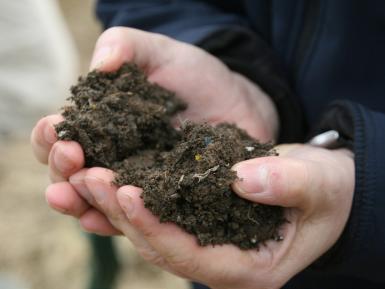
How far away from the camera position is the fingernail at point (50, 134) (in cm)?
108

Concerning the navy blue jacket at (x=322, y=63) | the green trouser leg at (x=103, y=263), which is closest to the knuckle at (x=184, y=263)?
the navy blue jacket at (x=322, y=63)

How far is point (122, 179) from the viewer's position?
40.3 inches

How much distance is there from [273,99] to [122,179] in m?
0.67

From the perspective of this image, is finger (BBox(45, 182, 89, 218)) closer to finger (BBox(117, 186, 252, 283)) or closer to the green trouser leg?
finger (BBox(117, 186, 252, 283))

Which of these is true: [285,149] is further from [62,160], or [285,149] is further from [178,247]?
[62,160]

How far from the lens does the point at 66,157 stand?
1041 mm

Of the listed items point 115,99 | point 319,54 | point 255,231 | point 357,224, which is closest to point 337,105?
point 319,54

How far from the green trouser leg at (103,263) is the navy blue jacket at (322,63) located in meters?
0.93

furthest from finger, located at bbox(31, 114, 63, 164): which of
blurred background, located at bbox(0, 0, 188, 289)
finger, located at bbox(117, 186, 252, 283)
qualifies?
blurred background, located at bbox(0, 0, 188, 289)

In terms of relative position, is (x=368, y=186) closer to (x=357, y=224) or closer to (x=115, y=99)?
(x=357, y=224)

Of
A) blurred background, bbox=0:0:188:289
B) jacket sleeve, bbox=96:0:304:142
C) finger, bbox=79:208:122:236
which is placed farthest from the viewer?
blurred background, bbox=0:0:188:289

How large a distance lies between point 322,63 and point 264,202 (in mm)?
545

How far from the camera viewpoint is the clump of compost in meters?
0.95

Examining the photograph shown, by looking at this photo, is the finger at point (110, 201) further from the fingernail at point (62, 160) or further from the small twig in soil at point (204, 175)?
the small twig in soil at point (204, 175)
